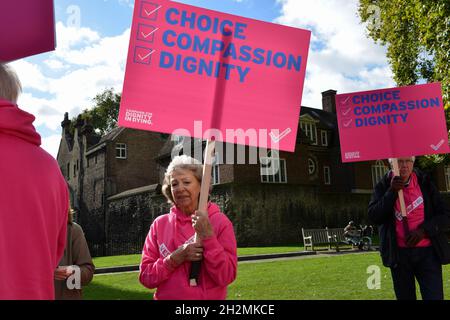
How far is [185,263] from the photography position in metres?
3.29

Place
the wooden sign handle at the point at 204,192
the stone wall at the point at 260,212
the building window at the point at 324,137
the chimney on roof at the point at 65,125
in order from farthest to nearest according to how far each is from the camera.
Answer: the chimney on roof at the point at 65,125 < the building window at the point at 324,137 < the stone wall at the point at 260,212 < the wooden sign handle at the point at 204,192

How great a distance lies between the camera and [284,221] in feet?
96.4

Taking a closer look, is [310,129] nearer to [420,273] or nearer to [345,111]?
[345,111]

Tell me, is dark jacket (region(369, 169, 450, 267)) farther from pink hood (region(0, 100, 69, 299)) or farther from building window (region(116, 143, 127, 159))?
building window (region(116, 143, 127, 159))

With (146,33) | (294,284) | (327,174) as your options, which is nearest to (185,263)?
(146,33)

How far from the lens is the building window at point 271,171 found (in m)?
30.9

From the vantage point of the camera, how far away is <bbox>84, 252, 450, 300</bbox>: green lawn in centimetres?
938

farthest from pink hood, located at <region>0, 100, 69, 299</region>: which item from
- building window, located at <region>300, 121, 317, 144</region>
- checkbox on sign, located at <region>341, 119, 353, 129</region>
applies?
building window, located at <region>300, 121, 317, 144</region>

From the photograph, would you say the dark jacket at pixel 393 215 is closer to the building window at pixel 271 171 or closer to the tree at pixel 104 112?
the building window at pixel 271 171

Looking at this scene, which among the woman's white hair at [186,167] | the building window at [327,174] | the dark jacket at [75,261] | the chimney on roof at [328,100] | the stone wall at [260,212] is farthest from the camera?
the chimney on roof at [328,100]

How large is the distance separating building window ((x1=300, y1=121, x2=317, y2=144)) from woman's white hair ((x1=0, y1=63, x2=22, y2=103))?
37137 millimetres

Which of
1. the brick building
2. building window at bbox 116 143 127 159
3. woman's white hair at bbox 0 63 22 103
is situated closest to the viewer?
woman's white hair at bbox 0 63 22 103

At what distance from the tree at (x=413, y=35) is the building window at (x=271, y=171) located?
10117 mm

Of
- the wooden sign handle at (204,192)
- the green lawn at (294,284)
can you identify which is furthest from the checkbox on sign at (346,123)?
the green lawn at (294,284)
